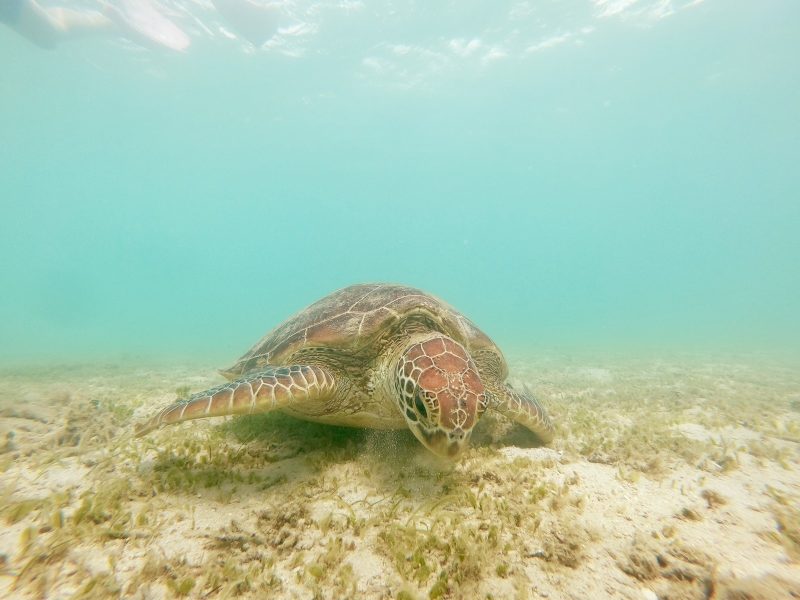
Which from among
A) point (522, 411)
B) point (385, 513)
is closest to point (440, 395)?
point (385, 513)

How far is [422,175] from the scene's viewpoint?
9606 cm

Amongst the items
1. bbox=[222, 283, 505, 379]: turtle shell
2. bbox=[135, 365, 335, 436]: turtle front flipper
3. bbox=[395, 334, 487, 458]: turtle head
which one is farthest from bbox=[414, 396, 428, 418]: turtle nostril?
bbox=[222, 283, 505, 379]: turtle shell

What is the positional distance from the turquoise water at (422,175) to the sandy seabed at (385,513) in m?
17.3

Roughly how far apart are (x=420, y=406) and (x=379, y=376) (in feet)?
A: 2.81

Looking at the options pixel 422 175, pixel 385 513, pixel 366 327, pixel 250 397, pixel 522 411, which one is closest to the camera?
pixel 385 513

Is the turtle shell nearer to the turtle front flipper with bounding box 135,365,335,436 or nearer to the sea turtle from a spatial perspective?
the sea turtle

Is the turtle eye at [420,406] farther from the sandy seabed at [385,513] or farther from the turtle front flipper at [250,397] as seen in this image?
the turtle front flipper at [250,397]

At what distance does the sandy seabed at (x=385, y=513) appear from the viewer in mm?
1595

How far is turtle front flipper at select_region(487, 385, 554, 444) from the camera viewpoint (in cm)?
316

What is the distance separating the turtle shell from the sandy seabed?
853 millimetres

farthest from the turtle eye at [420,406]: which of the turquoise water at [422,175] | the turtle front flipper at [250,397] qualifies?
the turquoise water at [422,175]

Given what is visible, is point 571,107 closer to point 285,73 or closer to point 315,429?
point 285,73

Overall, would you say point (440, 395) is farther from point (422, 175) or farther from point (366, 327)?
point (422, 175)

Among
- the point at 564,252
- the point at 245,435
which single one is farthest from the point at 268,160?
the point at 564,252
